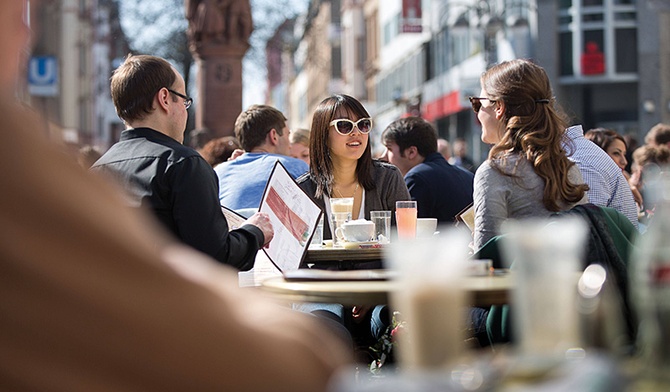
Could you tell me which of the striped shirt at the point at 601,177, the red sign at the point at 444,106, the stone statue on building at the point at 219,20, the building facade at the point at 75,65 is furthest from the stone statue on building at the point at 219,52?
the red sign at the point at 444,106

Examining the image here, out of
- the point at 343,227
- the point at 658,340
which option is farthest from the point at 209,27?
the point at 658,340

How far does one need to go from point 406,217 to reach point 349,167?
1.09 metres

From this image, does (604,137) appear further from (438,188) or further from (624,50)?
(624,50)

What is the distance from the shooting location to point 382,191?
6543 millimetres

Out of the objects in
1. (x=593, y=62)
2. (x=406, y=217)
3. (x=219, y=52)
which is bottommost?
(x=406, y=217)

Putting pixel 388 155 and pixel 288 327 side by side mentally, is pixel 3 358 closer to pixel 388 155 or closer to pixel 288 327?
pixel 288 327

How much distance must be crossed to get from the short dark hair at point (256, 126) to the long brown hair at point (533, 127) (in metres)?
3.30

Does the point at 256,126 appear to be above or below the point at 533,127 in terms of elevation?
above

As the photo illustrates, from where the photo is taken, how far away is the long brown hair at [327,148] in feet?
21.4

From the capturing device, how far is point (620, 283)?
3615 millimetres

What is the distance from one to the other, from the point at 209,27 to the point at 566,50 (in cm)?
1729

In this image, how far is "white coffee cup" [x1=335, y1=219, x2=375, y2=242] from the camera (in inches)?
222

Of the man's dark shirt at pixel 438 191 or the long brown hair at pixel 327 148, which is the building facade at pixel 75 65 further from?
the long brown hair at pixel 327 148

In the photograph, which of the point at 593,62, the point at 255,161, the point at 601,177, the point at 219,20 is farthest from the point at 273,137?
the point at 593,62
